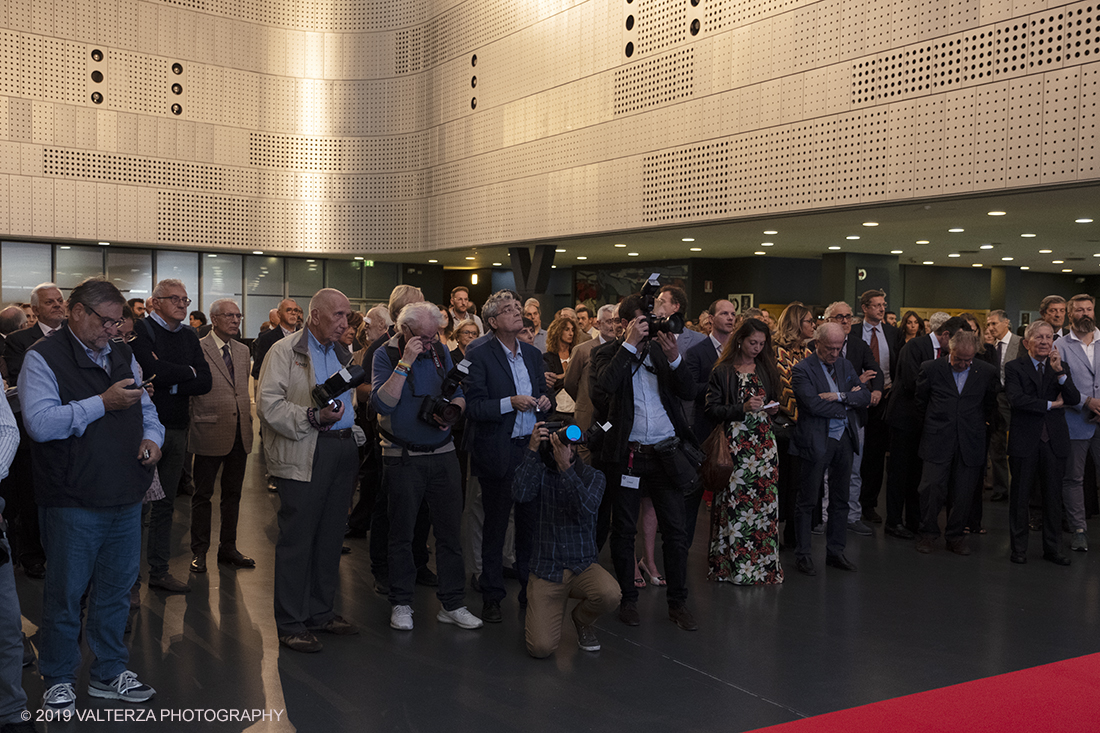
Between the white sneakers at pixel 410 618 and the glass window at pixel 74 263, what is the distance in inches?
687

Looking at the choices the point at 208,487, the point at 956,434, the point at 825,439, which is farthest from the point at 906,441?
the point at 208,487

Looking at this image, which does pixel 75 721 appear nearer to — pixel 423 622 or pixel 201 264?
pixel 423 622

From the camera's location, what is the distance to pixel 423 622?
452 centimetres

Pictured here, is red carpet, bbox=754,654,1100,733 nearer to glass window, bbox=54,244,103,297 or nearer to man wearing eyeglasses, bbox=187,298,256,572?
man wearing eyeglasses, bbox=187,298,256,572

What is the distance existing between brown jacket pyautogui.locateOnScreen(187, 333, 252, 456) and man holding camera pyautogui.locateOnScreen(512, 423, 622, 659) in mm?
2156

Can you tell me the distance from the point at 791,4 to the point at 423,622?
945cm

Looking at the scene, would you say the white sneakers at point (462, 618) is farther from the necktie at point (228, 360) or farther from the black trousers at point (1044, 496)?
the black trousers at point (1044, 496)

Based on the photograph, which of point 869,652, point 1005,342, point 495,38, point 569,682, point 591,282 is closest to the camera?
point 569,682

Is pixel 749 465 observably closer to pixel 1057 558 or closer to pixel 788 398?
pixel 788 398

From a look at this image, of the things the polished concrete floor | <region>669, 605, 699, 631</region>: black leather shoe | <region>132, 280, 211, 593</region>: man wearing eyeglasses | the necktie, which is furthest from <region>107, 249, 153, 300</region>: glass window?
<region>669, 605, 699, 631</region>: black leather shoe

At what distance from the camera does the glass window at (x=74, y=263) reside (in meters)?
18.9

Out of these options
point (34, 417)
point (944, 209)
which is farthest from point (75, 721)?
point (944, 209)

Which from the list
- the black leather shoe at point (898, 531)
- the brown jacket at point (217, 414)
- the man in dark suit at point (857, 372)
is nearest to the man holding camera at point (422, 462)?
the brown jacket at point (217, 414)

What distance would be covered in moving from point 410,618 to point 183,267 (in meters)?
18.2
